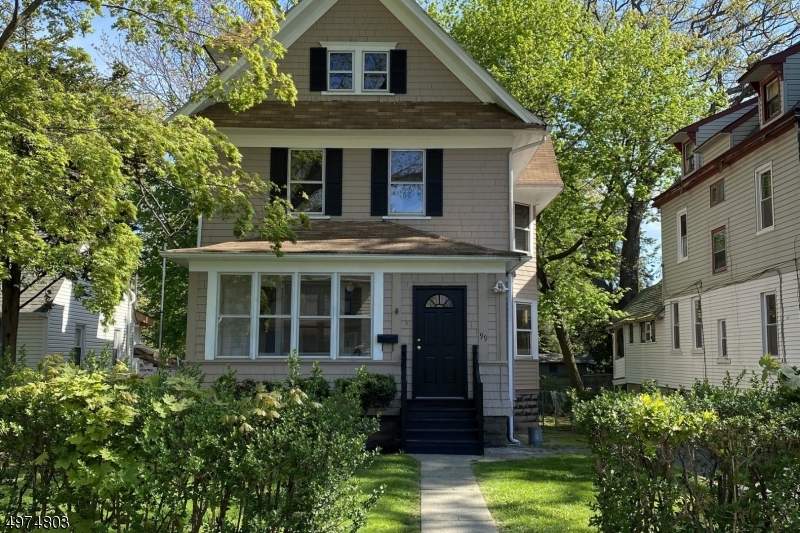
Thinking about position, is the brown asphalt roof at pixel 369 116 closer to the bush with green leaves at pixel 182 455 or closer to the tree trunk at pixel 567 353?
the bush with green leaves at pixel 182 455

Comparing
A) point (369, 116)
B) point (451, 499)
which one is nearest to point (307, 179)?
point (369, 116)

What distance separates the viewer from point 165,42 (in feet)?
38.3

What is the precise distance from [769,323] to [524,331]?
19.1 ft

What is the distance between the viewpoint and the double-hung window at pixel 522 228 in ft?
63.3

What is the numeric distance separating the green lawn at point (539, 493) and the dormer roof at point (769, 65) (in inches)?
414

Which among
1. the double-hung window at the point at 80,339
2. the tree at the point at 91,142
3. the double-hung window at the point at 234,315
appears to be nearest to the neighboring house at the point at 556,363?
the double-hung window at the point at 80,339

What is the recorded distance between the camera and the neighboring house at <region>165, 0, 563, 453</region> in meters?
14.6

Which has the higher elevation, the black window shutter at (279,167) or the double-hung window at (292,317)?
the black window shutter at (279,167)

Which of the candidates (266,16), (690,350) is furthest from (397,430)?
(690,350)

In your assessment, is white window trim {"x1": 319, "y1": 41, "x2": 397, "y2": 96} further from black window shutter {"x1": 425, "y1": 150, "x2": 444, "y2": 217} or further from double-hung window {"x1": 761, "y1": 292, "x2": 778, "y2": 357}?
double-hung window {"x1": 761, "y1": 292, "x2": 778, "y2": 357}

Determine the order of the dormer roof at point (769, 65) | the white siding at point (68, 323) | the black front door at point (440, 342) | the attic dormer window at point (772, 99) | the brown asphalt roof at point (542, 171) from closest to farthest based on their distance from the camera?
the black front door at point (440, 342) → the dormer roof at point (769, 65) → the attic dormer window at point (772, 99) → the brown asphalt roof at point (542, 171) → the white siding at point (68, 323)

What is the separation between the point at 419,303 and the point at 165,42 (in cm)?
659

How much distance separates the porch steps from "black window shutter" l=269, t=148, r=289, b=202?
5.33m

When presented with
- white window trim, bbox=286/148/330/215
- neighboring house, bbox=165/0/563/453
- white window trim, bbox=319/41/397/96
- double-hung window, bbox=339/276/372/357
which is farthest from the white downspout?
white window trim, bbox=286/148/330/215
